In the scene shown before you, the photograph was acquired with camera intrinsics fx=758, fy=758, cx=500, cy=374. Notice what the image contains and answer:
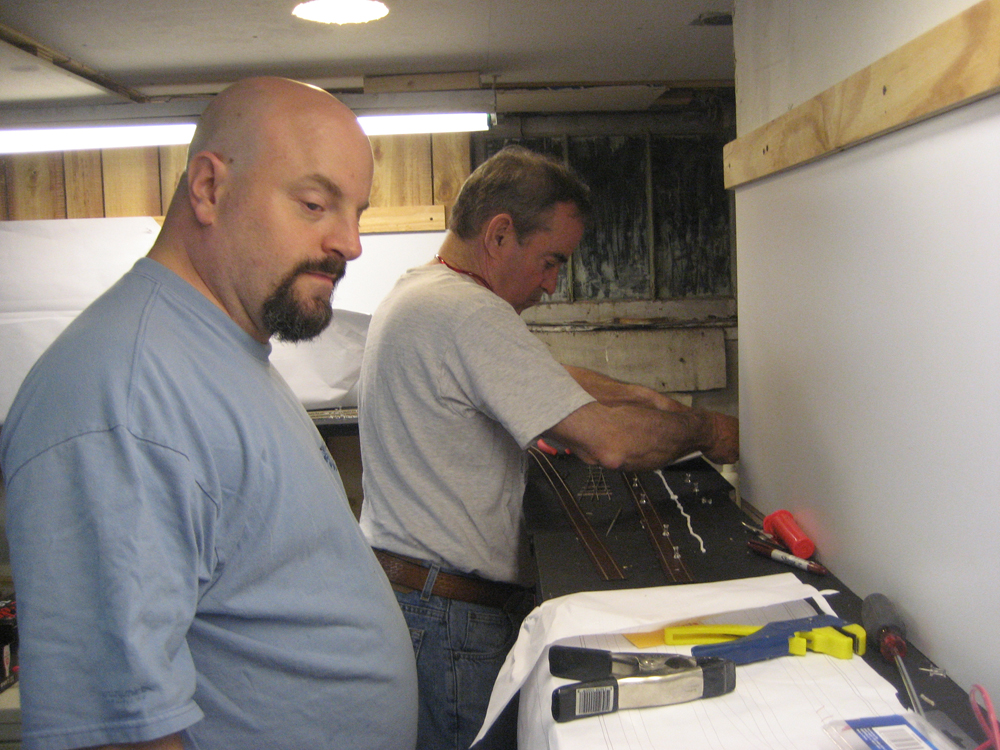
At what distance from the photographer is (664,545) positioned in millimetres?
1596

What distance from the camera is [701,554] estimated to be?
1.54m

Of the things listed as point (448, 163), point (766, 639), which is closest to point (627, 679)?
point (766, 639)

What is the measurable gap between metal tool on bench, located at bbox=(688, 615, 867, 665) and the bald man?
49cm

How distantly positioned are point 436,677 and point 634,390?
1.24 metres

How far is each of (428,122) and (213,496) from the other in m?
2.33

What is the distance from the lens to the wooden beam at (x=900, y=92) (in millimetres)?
839

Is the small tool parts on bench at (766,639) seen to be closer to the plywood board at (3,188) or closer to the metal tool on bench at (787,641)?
the metal tool on bench at (787,641)

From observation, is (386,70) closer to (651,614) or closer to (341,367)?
(341,367)

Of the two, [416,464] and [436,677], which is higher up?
[416,464]

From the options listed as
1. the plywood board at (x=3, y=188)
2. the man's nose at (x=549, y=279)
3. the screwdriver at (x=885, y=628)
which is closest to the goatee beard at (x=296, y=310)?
the screwdriver at (x=885, y=628)

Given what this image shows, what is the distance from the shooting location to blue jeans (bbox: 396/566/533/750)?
67.2 inches

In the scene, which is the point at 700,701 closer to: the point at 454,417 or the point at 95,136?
the point at 454,417

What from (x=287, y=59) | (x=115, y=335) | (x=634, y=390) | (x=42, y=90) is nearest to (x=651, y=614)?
(x=115, y=335)

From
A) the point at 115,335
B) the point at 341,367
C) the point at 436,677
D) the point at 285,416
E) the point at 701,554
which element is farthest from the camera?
the point at 341,367
